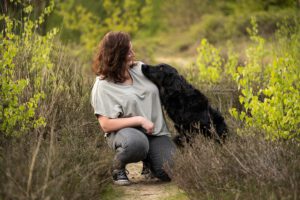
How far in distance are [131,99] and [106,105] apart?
0.21 m

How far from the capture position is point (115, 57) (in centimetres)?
511

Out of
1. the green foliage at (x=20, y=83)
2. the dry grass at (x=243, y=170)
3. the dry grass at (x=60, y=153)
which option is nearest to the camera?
the dry grass at (x=60, y=153)

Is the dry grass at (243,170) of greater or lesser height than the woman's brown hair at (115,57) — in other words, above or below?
below

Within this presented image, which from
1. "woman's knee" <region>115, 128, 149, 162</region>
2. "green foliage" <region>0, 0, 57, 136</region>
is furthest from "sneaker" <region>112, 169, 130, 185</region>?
"green foliage" <region>0, 0, 57, 136</region>

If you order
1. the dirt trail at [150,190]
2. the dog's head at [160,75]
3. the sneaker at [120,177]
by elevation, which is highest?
the dog's head at [160,75]

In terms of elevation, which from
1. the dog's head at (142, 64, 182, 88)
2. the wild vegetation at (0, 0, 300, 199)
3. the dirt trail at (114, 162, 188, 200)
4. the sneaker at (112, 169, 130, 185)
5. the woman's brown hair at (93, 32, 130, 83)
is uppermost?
the woman's brown hair at (93, 32, 130, 83)

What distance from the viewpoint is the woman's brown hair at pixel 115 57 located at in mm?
5109

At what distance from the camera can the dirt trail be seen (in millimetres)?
4688

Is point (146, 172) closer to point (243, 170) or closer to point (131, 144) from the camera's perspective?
point (131, 144)

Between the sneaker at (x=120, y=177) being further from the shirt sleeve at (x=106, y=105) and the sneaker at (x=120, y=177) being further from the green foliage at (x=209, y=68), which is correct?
the green foliage at (x=209, y=68)

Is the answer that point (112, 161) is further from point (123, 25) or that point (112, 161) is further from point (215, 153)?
point (123, 25)

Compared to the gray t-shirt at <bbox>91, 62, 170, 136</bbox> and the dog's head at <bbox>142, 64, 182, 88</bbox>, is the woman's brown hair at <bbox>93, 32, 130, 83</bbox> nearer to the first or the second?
the gray t-shirt at <bbox>91, 62, 170, 136</bbox>

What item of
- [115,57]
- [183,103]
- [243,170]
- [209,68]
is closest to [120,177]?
[183,103]

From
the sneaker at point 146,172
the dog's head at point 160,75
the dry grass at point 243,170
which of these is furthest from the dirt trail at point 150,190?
the dog's head at point 160,75
